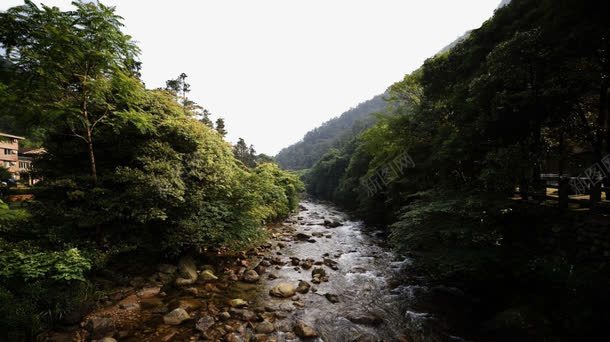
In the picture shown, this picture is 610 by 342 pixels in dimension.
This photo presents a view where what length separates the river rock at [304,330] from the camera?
19.9 feet

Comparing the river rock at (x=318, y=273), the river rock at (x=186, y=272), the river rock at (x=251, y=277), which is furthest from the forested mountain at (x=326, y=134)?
the river rock at (x=186, y=272)

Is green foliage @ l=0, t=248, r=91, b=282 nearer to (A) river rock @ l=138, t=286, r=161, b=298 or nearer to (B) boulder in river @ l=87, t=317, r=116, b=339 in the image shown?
(B) boulder in river @ l=87, t=317, r=116, b=339

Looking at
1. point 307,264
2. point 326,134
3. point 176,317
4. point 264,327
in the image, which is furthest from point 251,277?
point 326,134

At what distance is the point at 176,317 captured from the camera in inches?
240

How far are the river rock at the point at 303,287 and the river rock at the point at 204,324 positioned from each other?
10.6ft

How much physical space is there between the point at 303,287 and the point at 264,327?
2729mm

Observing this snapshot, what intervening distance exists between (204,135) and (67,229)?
498 cm

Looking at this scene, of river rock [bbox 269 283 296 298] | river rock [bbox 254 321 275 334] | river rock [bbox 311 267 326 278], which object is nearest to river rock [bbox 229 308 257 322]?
river rock [bbox 254 321 275 334]

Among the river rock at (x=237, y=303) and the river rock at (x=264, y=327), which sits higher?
the river rock at (x=237, y=303)

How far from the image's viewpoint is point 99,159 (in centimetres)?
788

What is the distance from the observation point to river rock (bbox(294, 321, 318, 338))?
6051mm

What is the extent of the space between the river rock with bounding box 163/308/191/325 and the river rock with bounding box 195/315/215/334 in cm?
40

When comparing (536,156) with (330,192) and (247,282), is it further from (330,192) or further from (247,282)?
(330,192)

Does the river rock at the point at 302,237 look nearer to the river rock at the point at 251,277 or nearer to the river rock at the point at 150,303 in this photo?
the river rock at the point at 251,277
